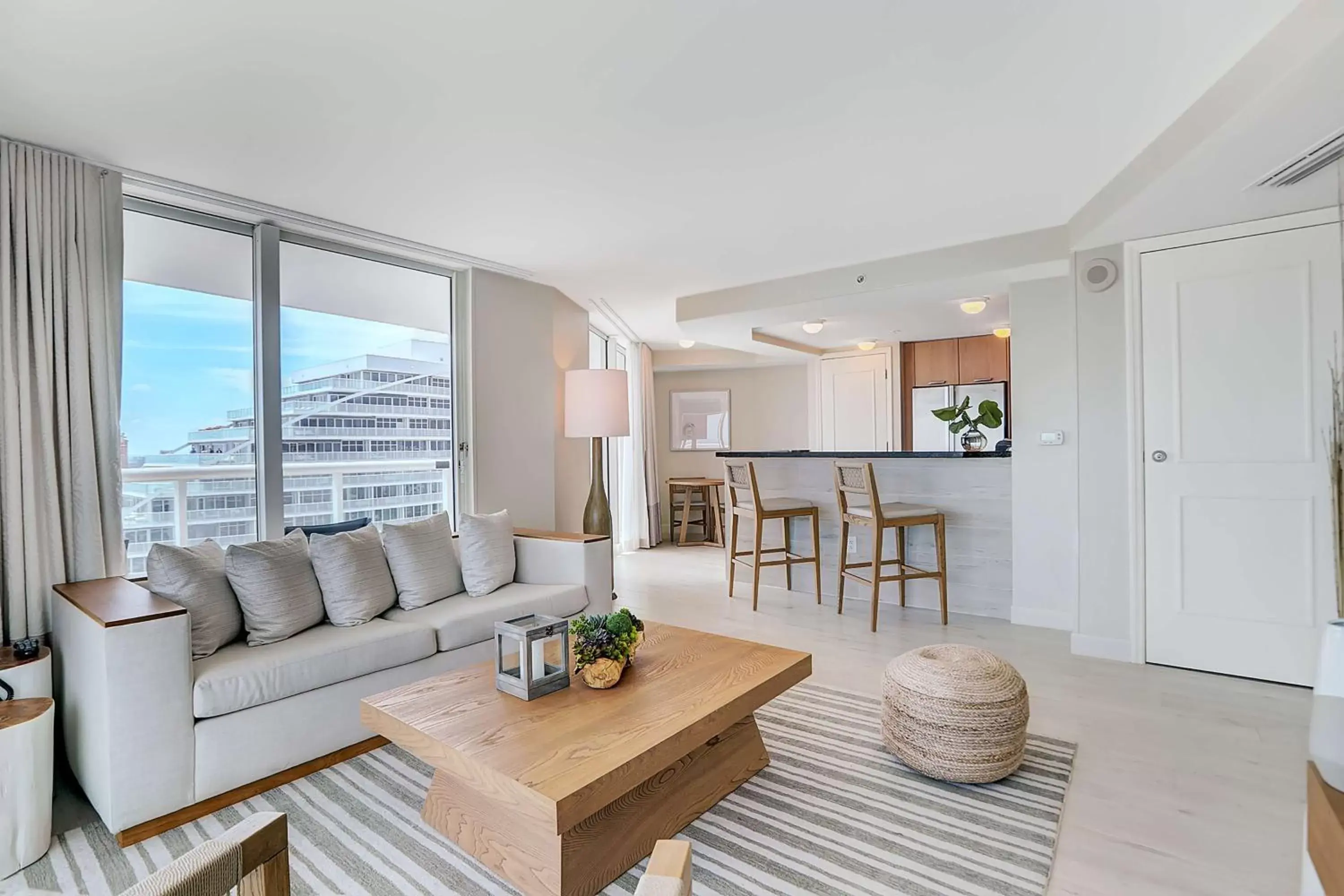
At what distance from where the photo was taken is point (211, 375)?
314 centimetres

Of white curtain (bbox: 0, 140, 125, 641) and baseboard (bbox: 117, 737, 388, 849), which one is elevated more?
white curtain (bbox: 0, 140, 125, 641)

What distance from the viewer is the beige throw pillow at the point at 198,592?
232 centimetres

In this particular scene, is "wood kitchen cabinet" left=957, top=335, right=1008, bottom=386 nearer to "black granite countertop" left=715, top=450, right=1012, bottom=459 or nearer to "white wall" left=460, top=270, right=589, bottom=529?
"black granite countertop" left=715, top=450, right=1012, bottom=459

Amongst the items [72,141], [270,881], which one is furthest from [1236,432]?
[72,141]

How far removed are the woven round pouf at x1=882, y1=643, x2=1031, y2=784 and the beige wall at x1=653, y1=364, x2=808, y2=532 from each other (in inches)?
224

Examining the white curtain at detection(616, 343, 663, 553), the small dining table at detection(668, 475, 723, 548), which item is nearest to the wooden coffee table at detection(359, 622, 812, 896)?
the white curtain at detection(616, 343, 663, 553)

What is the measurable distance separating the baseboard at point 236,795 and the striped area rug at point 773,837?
2cm

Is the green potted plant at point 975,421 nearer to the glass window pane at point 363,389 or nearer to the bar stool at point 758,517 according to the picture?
the bar stool at point 758,517

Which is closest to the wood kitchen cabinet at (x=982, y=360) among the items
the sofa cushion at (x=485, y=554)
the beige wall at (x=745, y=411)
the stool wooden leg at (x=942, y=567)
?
the beige wall at (x=745, y=411)

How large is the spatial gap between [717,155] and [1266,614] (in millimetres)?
3290

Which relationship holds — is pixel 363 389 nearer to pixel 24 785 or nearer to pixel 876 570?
pixel 24 785

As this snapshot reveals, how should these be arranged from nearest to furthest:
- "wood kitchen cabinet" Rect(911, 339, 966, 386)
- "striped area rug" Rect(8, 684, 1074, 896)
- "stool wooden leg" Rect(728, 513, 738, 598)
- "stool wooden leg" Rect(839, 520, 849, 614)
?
"striped area rug" Rect(8, 684, 1074, 896)
"stool wooden leg" Rect(839, 520, 849, 614)
"stool wooden leg" Rect(728, 513, 738, 598)
"wood kitchen cabinet" Rect(911, 339, 966, 386)

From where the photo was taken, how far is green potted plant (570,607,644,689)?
207 cm

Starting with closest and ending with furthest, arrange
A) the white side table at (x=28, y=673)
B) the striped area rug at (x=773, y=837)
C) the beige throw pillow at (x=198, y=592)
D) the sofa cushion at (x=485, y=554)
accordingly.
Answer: the striped area rug at (x=773, y=837) → the white side table at (x=28, y=673) → the beige throw pillow at (x=198, y=592) → the sofa cushion at (x=485, y=554)
